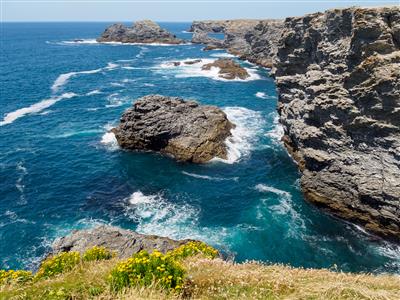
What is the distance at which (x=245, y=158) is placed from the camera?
2000 inches

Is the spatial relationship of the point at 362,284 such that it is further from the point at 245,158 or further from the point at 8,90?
the point at 8,90

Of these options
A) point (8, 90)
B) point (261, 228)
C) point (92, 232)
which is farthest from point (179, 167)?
point (8, 90)

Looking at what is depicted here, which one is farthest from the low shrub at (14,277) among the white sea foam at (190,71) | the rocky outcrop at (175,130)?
the white sea foam at (190,71)

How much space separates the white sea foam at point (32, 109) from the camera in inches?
2589

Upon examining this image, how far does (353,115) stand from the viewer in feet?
114

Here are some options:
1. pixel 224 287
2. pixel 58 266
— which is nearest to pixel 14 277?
pixel 58 266

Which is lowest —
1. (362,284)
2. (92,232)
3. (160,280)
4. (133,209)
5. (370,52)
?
(133,209)

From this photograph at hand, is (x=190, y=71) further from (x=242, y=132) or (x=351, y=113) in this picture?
(x=351, y=113)

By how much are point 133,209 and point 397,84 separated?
28742mm

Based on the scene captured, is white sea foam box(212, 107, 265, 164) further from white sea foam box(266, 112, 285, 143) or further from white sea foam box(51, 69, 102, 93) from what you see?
white sea foam box(51, 69, 102, 93)

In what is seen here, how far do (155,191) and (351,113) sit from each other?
932 inches

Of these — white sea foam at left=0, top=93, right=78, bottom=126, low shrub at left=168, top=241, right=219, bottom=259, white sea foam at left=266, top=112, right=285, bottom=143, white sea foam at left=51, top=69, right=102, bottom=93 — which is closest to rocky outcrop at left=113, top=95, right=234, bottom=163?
white sea foam at left=266, top=112, right=285, bottom=143

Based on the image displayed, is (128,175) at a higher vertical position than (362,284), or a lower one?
lower

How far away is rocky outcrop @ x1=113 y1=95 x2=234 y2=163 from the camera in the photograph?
164 ft
